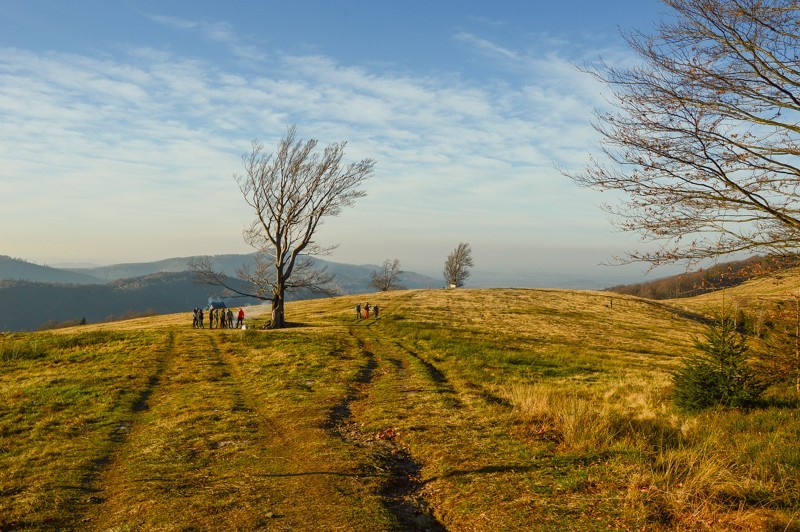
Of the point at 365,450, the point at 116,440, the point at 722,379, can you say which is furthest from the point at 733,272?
the point at 116,440

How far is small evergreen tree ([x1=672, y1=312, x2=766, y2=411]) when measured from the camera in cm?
1315

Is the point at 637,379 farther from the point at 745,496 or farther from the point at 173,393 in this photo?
the point at 173,393

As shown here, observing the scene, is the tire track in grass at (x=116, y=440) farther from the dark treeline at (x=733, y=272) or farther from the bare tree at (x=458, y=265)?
the bare tree at (x=458, y=265)

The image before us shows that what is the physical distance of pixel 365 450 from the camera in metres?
10.5

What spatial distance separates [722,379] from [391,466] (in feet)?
33.6

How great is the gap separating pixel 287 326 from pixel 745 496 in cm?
3219

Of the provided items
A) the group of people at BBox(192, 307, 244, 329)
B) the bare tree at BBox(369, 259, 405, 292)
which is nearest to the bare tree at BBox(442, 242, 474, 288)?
the bare tree at BBox(369, 259, 405, 292)

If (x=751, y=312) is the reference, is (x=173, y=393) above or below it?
below

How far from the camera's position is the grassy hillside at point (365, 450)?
7230mm

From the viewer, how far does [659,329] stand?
52031mm

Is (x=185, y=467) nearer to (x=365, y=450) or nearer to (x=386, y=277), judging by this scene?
(x=365, y=450)

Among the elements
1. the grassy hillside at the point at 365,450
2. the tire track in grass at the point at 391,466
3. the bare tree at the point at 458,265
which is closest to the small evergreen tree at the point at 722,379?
the grassy hillside at the point at 365,450

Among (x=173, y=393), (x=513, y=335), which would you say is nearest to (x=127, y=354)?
(x=173, y=393)

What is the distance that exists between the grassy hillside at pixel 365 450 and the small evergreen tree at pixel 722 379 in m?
0.75
